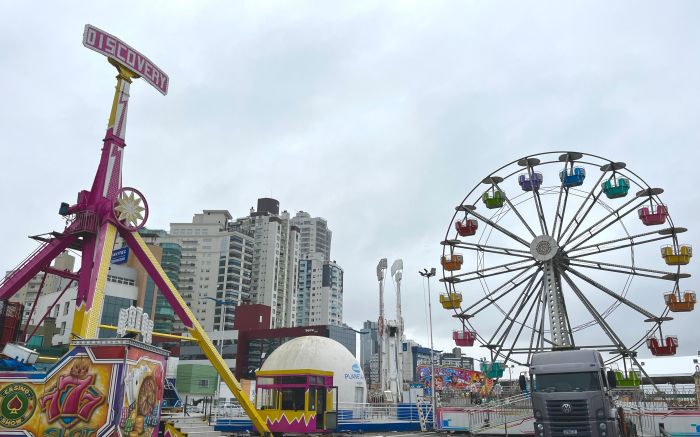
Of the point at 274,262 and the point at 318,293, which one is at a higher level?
the point at 274,262

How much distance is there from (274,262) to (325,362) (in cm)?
10750

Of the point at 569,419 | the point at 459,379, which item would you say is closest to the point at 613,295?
the point at 569,419

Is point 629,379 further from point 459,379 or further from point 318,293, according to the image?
point 318,293

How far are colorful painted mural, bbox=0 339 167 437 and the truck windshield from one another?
1480 cm

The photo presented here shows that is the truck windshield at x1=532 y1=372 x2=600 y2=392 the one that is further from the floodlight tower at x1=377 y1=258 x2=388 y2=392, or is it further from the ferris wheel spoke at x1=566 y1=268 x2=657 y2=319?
the floodlight tower at x1=377 y1=258 x2=388 y2=392

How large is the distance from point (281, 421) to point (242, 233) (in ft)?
385

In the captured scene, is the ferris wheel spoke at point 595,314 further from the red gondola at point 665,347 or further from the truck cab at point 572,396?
the truck cab at point 572,396

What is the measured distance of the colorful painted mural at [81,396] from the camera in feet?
53.2

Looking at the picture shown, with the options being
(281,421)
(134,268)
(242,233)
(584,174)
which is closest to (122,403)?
(281,421)

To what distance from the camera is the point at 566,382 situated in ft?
68.4

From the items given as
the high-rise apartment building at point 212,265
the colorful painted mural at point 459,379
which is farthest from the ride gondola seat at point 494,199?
the high-rise apartment building at point 212,265

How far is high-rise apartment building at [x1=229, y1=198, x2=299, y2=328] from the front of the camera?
145 metres

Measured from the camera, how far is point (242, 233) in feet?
479

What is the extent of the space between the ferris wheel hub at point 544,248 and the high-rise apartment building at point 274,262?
114m
